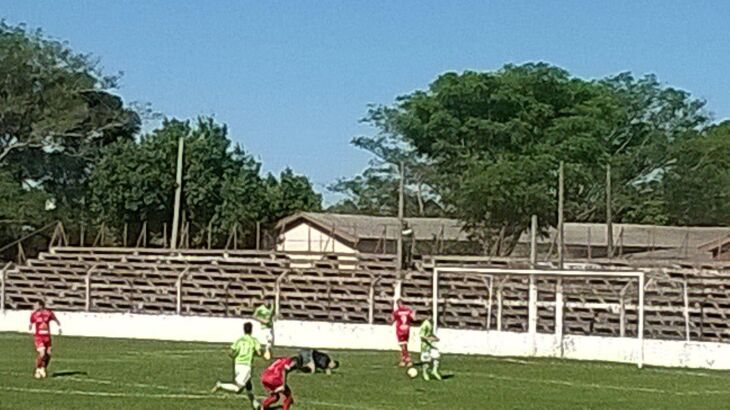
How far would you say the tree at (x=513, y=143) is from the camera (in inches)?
2874

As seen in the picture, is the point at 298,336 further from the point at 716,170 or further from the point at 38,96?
the point at 716,170

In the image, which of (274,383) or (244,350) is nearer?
(274,383)

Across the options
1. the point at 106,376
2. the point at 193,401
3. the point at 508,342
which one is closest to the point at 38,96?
the point at 508,342

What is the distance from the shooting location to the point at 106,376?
29500mm

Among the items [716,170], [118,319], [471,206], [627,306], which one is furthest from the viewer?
[716,170]

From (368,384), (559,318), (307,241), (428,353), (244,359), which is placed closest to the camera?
(244,359)

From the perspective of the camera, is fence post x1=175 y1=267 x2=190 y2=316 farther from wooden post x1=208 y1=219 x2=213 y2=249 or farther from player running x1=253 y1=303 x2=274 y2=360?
wooden post x1=208 y1=219 x2=213 y2=249

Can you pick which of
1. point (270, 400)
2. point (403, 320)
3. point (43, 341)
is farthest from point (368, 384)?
point (270, 400)

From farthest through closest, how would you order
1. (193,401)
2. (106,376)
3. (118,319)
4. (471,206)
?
(471,206)
(118,319)
(106,376)
(193,401)

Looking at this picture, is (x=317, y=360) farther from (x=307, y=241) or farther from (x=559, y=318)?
(x=307, y=241)

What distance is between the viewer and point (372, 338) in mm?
43250

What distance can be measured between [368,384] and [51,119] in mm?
51373

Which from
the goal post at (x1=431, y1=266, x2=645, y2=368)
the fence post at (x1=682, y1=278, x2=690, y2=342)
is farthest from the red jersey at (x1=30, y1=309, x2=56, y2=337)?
the fence post at (x1=682, y1=278, x2=690, y2=342)

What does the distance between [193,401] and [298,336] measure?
69.8ft
